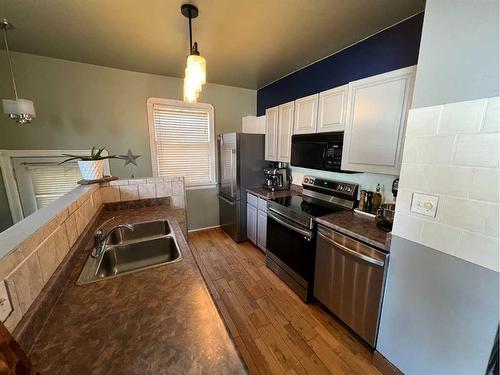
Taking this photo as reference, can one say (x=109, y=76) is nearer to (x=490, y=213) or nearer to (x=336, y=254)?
(x=336, y=254)

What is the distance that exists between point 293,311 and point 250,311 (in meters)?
0.40

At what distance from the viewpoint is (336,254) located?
1.62 meters

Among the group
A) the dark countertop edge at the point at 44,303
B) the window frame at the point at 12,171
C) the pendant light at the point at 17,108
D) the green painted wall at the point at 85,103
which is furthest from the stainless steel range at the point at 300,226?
the window frame at the point at 12,171

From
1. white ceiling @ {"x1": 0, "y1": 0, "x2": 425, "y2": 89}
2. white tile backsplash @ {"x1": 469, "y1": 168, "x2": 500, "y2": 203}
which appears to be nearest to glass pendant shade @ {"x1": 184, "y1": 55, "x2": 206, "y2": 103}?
white ceiling @ {"x1": 0, "y1": 0, "x2": 425, "y2": 89}

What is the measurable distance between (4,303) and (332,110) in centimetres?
231

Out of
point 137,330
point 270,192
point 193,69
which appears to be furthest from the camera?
point 270,192

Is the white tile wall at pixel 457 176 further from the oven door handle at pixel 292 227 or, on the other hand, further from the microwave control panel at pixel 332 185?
the microwave control panel at pixel 332 185

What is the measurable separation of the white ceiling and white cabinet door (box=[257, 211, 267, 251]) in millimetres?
1888

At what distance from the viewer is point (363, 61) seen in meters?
1.95

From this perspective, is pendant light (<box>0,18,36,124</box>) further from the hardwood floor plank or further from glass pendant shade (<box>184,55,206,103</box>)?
the hardwood floor plank

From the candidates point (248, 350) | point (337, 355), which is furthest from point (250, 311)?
point (337, 355)

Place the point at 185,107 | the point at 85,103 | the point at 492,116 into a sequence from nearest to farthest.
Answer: the point at 492,116 → the point at 85,103 → the point at 185,107

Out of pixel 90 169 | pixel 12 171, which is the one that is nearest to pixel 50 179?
pixel 12 171

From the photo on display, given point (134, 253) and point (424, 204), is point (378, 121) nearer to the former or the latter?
point (424, 204)
